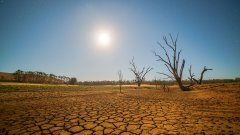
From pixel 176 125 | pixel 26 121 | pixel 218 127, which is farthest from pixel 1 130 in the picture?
pixel 218 127

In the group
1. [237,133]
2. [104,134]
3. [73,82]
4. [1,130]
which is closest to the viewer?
[237,133]

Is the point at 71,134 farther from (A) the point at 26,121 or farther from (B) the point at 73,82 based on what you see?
(B) the point at 73,82

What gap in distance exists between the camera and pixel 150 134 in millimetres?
3506

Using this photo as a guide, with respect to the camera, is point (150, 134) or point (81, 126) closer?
point (150, 134)

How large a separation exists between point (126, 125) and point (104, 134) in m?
0.89

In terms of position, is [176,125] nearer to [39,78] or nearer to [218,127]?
[218,127]

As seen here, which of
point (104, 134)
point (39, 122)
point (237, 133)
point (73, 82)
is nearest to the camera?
point (237, 133)

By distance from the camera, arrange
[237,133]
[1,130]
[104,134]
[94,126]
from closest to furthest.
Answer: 1. [237,133]
2. [104,134]
3. [1,130]
4. [94,126]

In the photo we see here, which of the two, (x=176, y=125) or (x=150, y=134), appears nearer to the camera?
(x=150, y=134)

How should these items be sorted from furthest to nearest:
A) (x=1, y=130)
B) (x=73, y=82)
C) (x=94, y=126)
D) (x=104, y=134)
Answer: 1. (x=73, y=82)
2. (x=94, y=126)
3. (x=1, y=130)
4. (x=104, y=134)

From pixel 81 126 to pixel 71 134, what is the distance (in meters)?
0.64

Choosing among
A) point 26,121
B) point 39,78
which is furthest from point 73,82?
point 26,121

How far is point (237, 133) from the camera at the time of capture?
3320mm

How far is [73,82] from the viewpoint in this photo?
205 ft
